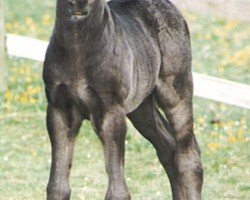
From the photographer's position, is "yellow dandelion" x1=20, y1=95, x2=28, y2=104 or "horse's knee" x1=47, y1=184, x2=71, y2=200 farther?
"yellow dandelion" x1=20, y1=95, x2=28, y2=104

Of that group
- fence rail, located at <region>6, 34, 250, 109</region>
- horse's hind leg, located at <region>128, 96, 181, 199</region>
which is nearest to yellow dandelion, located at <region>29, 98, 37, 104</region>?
fence rail, located at <region>6, 34, 250, 109</region>

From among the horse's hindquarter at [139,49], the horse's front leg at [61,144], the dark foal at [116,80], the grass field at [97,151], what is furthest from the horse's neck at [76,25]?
the grass field at [97,151]

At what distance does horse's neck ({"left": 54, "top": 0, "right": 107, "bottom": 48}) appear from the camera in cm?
579

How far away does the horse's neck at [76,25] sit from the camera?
19.0ft

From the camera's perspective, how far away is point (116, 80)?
584cm

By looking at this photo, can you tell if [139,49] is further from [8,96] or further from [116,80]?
[8,96]

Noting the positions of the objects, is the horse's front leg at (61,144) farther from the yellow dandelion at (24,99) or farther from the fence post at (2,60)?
the fence post at (2,60)

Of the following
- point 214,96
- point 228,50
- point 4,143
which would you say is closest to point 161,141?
point 214,96

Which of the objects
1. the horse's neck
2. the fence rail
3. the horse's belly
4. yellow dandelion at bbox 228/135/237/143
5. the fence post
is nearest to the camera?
the horse's neck

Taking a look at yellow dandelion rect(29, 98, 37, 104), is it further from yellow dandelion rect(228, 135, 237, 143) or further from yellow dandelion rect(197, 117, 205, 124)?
yellow dandelion rect(228, 135, 237, 143)

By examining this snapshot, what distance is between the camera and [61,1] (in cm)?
579

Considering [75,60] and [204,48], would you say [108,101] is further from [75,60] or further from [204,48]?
[204,48]

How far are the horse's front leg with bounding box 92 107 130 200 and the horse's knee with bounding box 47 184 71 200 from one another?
0.29 meters

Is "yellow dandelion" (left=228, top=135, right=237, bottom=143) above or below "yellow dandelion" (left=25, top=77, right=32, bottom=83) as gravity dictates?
above
